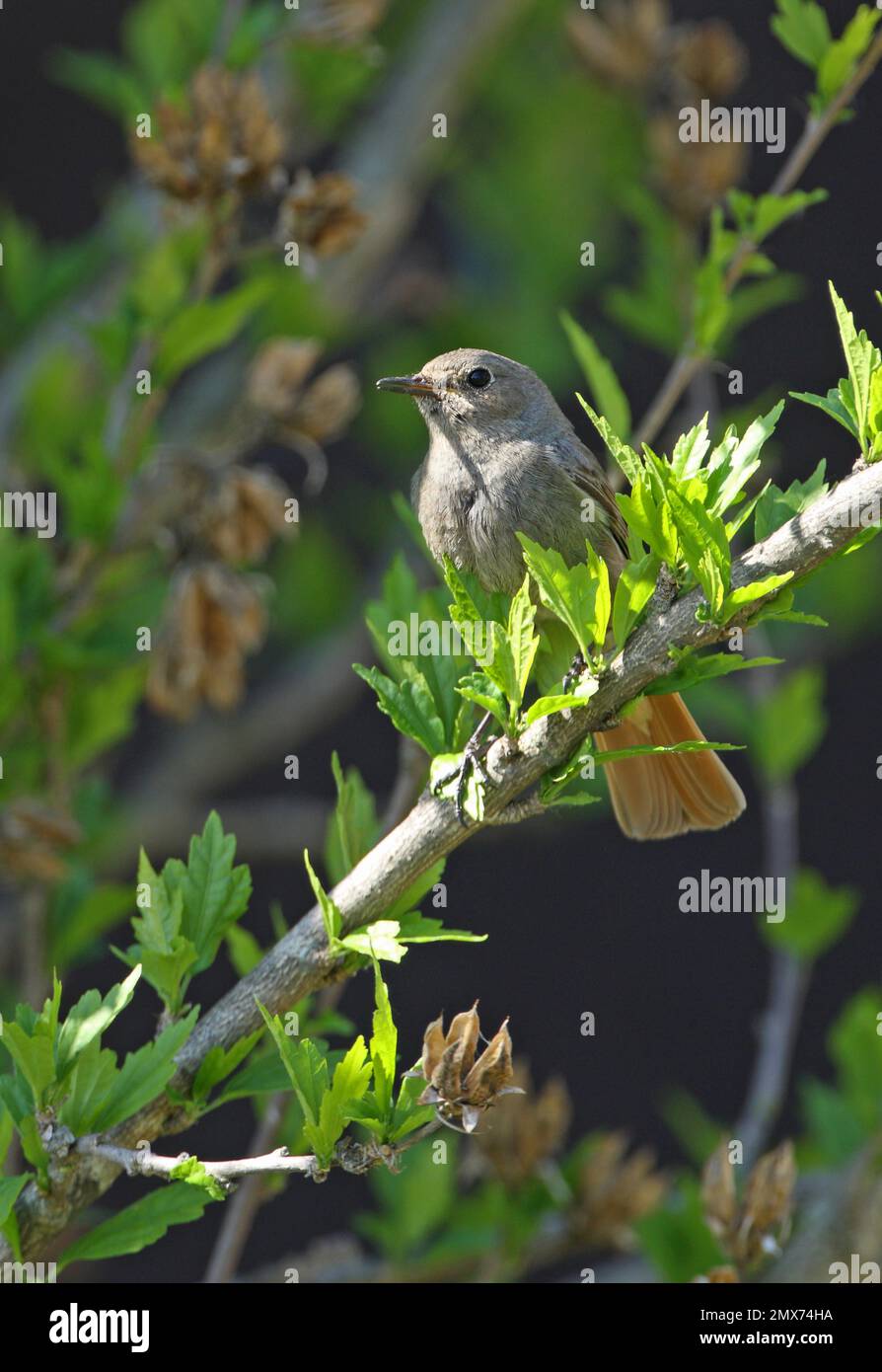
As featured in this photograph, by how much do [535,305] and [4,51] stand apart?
1.79m

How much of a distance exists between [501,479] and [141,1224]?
1.38 metres

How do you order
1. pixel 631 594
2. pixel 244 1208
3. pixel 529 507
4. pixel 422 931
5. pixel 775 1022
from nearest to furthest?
pixel 631 594
pixel 422 931
pixel 244 1208
pixel 529 507
pixel 775 1022

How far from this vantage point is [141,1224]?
1703 millimetres

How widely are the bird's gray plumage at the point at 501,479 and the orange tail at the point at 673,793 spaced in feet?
1.10

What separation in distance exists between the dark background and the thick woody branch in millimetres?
2367

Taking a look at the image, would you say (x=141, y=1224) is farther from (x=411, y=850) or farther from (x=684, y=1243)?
(x=684, y=1243)

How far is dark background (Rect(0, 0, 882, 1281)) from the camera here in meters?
4.24

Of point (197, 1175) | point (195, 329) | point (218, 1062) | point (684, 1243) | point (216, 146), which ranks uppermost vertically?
point (216, 146)

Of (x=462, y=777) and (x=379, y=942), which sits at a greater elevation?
(x=462, y=777)

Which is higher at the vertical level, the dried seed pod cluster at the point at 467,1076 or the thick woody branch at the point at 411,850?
the thick woody branch at the point at 411,850

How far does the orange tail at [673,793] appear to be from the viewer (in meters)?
2.28

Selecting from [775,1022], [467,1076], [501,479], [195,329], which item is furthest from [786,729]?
[467,1076]

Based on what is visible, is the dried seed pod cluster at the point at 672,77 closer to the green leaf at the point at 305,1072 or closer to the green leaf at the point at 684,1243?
the green leaf at the point at 684,1243

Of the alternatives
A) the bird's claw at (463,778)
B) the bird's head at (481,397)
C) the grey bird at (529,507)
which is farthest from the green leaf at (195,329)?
the bird's claw at (463,778)
